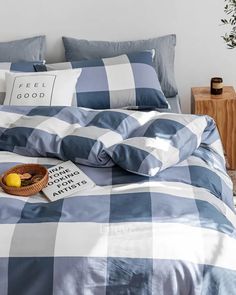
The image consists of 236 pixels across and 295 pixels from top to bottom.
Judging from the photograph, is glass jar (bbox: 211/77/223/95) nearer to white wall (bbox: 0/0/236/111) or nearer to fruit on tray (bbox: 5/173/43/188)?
white wall (bbox: 0/0/236/111)

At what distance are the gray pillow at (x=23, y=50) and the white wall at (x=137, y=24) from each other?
0.12 metres

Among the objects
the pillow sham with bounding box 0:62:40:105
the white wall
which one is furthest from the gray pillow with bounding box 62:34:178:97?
the pillow sham with bounding box 0:62:40:105

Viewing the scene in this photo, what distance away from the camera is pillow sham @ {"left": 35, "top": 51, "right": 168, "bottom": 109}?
2.76m

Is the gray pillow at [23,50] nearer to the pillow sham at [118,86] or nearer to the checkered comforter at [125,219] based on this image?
the pillow sham at [118,86]

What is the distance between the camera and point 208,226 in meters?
1.69

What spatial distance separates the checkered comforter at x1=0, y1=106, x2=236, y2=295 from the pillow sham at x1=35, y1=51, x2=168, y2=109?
575 mm

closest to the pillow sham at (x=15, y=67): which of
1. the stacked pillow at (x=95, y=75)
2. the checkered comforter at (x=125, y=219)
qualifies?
the stacked pillow at (x=95, y=75)

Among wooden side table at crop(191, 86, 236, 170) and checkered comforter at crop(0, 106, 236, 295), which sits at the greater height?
checkered comforter at crop(0, 106, 236, 295)

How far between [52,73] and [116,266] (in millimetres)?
1420

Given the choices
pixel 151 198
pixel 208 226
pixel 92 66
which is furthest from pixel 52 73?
pixel 208 226

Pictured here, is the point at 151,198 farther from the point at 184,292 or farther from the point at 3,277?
the point at 3,277

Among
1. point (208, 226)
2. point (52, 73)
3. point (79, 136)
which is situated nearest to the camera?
point (208, 226)

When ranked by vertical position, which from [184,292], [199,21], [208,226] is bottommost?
[184,292]

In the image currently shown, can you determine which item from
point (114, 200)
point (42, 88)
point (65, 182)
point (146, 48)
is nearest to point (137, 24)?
point (146, 48)
